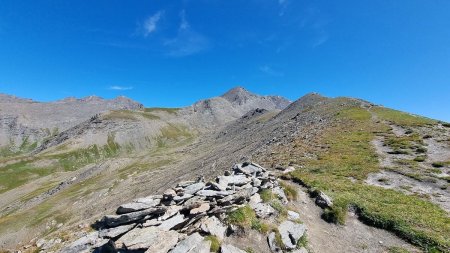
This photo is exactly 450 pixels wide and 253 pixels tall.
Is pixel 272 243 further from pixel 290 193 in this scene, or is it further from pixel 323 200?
pixel 323 200

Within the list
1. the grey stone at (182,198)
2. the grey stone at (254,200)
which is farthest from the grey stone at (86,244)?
the grey stone at (254,200)

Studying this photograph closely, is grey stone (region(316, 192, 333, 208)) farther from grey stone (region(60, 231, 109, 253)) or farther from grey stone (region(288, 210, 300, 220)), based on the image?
grey stone (region(60, 231, 109, 253))

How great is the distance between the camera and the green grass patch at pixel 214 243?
16625 millimetres

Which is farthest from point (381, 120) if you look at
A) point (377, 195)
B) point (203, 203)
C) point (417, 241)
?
point (203, 203)

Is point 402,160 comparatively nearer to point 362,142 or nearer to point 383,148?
point 383,148

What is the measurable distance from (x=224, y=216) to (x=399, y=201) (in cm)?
1555

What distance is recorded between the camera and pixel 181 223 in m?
19.2

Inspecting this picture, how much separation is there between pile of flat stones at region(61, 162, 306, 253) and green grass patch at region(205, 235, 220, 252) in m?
0.25

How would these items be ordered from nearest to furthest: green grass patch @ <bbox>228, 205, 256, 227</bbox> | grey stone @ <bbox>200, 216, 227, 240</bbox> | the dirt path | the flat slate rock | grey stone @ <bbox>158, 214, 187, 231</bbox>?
1. the flat slate rock
2. grey stone @ <bbox>200, 216, 227, 240</bbox>
3. grey stone @ <bbox>158, 214, 187, 231</bbox>
4. the dirt path
5. green grass patch @ <bbox>228, 205, 256, 227</bbox>

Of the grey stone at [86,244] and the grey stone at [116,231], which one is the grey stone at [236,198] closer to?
the grey stone at [116,231]

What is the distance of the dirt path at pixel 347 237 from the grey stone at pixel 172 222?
28.1ft

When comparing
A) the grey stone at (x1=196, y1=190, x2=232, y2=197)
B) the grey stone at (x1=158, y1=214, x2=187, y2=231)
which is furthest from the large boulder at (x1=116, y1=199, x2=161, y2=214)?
the grey stone at (x1=196, y1=190, x2=232, y2=197)

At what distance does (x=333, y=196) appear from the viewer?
25.9 metres

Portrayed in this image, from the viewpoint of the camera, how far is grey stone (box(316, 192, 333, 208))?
24.5 metres
